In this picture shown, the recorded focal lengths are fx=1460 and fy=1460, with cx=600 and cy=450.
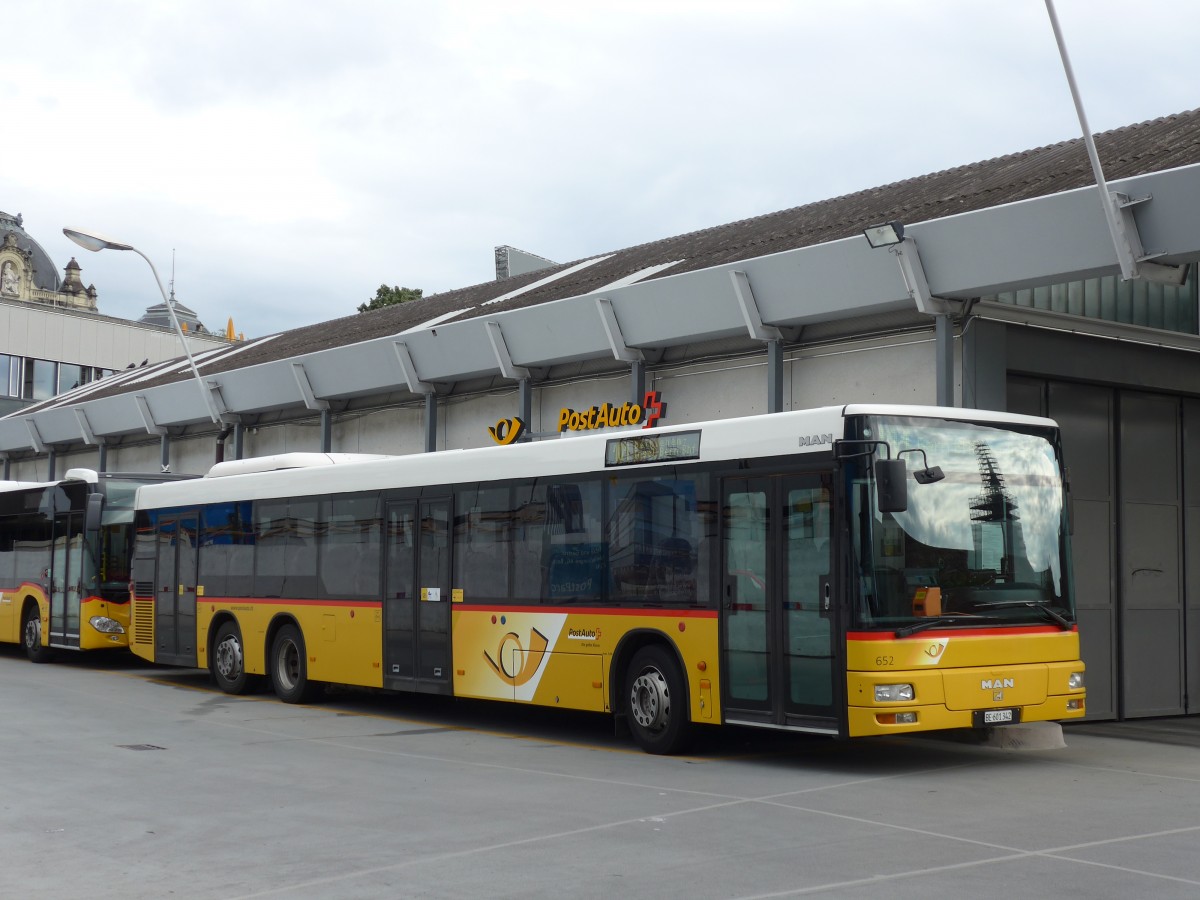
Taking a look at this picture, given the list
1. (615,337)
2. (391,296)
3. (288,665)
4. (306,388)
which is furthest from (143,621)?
(391,296)

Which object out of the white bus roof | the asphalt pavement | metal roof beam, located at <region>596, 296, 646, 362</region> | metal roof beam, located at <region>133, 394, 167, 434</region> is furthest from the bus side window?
metal roof beam, located at <region>133, 394, 167, 434</region>

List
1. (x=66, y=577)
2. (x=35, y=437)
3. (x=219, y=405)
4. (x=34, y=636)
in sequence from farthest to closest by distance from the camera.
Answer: (x=35, y=437), (x=219, y=405), (x=34, y=636), (x=66, y=577)

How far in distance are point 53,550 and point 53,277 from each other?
114m

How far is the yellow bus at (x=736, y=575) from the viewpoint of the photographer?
11.3m

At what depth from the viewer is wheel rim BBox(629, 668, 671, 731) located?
12.9 meters

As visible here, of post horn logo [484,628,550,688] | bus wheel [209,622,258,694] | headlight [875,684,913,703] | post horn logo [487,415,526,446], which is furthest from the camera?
post horn logo [487,415,526,446]

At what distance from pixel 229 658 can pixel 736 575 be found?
956cm

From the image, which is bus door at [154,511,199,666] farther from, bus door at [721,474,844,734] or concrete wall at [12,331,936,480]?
bus door at [721,474,844,734]

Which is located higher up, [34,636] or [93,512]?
[93,512]

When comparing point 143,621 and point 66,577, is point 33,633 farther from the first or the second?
point 143,621

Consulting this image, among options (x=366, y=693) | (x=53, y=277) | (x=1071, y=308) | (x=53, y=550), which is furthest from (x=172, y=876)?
(x=53, y=277)

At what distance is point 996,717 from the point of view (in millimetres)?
11594

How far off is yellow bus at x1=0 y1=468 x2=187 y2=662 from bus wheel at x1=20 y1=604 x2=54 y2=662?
17mm

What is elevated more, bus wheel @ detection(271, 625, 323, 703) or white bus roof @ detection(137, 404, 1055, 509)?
white bus roof @ detection(137, 404, 1055, 509)
